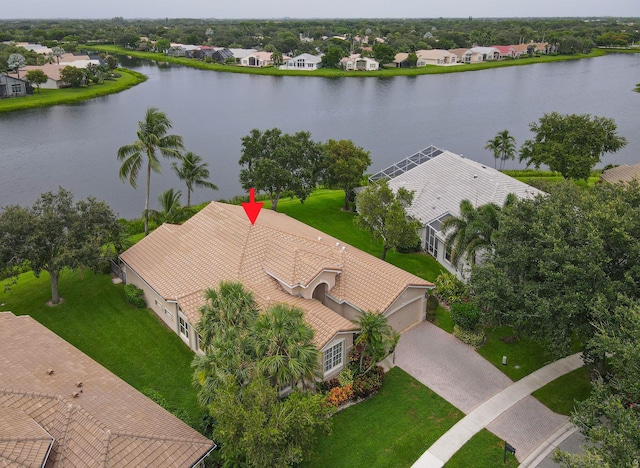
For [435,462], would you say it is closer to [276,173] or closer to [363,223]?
[363,223]

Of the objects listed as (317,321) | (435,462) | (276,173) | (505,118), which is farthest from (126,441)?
(505,118)

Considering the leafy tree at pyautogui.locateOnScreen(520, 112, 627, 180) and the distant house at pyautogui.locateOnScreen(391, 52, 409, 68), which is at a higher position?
the distant house at pyautogui.locateOnScreen(391, 52, 409, 68)

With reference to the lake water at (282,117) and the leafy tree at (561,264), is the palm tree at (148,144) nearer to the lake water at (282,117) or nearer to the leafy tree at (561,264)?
the lake water at (282,117)

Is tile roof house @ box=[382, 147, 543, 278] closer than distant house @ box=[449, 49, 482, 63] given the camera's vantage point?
Yes

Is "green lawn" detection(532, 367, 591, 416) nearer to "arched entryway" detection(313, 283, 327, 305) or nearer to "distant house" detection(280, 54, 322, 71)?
"arched entryway" detection(313, 283, 327, 305)

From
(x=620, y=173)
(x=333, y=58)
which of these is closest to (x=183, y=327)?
(x=620, y=173)

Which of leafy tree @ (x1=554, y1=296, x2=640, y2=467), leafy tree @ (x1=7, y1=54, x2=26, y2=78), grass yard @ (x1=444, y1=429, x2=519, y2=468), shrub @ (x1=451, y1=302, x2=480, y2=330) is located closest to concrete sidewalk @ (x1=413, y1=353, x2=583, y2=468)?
grass yard @ (x1=444, y1=429, x2=519, y2=468)

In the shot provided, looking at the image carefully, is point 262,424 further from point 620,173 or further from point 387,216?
point 620,173
